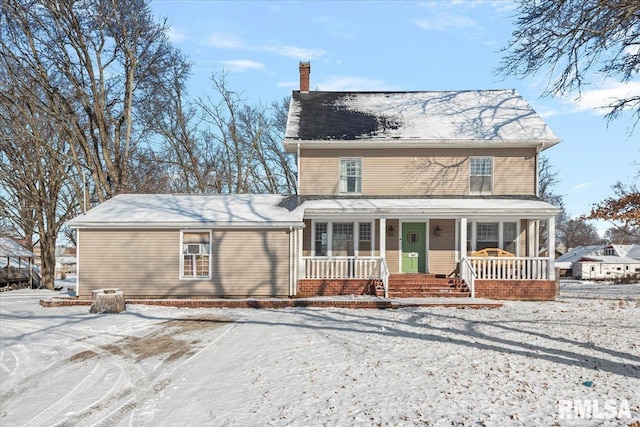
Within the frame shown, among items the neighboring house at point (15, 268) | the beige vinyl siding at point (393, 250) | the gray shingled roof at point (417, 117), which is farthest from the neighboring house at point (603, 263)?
the neighboring house at point (15, 268)

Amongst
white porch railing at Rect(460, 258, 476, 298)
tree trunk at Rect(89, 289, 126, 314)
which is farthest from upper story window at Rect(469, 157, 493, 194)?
tree trunk at Rect(89, 289, 126, 314)

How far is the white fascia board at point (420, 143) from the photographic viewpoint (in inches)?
673

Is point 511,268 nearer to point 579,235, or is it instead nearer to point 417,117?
point 417,117

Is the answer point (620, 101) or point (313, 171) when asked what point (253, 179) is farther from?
point (620, 101)

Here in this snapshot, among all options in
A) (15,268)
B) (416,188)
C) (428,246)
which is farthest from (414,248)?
(15,268)

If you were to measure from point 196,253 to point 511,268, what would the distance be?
1015 centimetres

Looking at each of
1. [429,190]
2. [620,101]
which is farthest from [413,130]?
[620,101]

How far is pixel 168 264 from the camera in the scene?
1522 centimetres

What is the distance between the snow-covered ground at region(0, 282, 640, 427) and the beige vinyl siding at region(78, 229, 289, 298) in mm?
3242

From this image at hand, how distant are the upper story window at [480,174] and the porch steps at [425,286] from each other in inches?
149

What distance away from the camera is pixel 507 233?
16859 millimetres

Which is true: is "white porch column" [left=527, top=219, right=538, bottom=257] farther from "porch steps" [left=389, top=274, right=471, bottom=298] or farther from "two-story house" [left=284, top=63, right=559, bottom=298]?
"porch steps" [left=389, top=274, right=471, bottom=298]

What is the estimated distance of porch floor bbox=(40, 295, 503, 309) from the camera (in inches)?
512

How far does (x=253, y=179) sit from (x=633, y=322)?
Result: 28.0 metres
